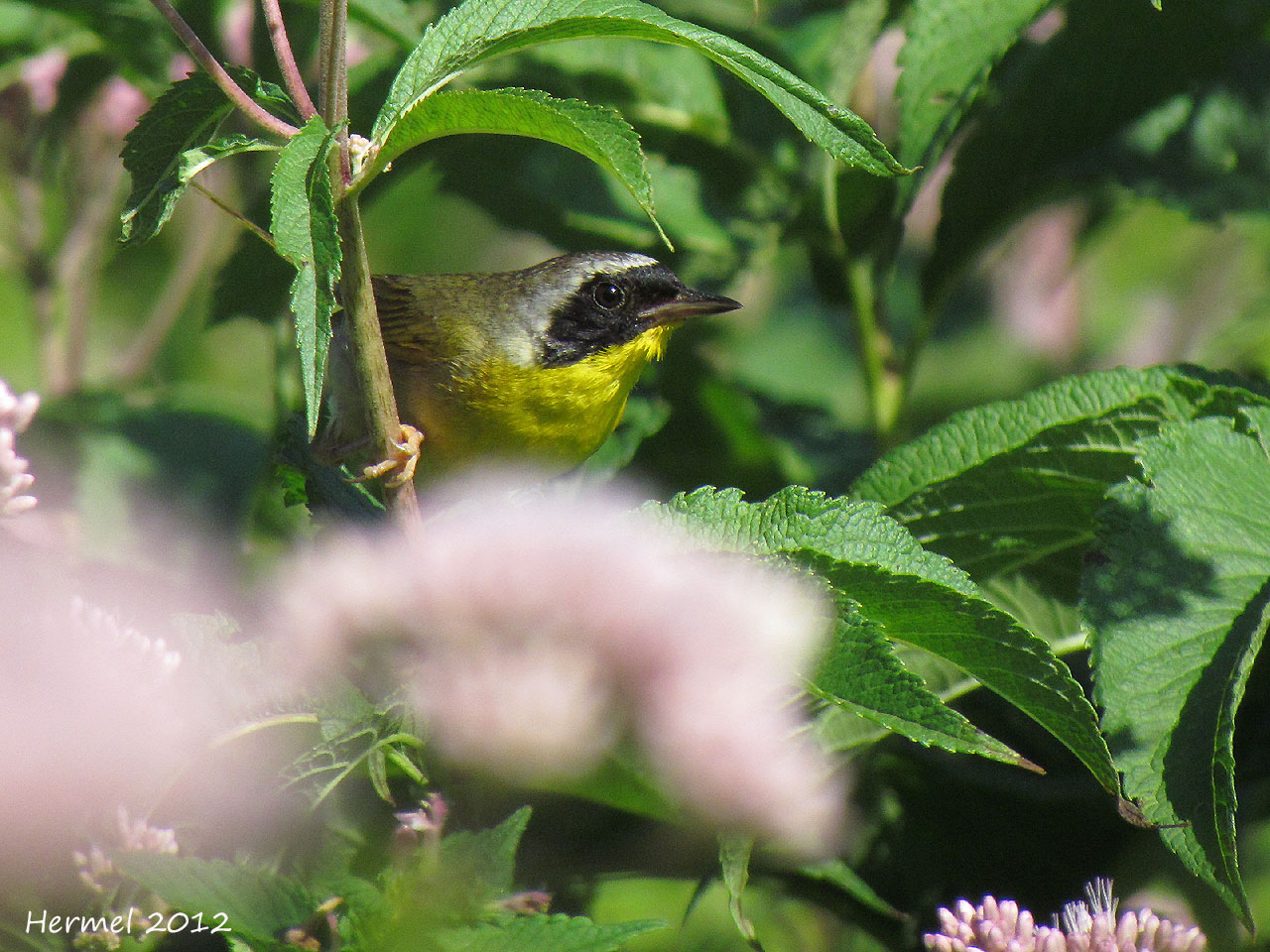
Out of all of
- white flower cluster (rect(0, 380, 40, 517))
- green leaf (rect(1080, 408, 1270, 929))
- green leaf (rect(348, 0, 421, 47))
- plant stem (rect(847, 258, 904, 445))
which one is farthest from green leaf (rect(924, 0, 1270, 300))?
white flower cluster (rect(0, 380, 40, 517))

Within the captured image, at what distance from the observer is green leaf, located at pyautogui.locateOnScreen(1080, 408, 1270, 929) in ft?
4.30

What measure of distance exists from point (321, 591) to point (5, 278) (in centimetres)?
350

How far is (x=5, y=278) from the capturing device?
4219 millimetres

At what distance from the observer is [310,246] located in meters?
1.07

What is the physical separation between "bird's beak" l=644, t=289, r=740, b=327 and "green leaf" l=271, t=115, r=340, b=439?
1571 millimetres

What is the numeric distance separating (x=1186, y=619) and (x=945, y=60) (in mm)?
941

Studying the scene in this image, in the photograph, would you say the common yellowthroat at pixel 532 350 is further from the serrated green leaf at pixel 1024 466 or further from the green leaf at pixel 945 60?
the serrated green leaf at pixel 1024 466

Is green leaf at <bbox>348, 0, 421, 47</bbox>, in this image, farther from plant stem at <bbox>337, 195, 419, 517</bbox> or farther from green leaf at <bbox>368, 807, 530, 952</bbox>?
green leaf at <bbox>368, 807, 530, 952</bbox>

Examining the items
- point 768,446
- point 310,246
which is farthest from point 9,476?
point 768,446

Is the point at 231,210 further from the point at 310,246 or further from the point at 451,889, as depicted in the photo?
the point at 451,889

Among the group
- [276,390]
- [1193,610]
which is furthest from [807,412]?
[1193,610]

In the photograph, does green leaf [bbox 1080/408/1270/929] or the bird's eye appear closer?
green leaf [bbox 1080/408/1270/929]

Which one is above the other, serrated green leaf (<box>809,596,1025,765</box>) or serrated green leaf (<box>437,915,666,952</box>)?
serrated green leaf (<box>809,596,1025,765</box>)

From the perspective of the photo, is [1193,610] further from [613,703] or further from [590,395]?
[590,395]
